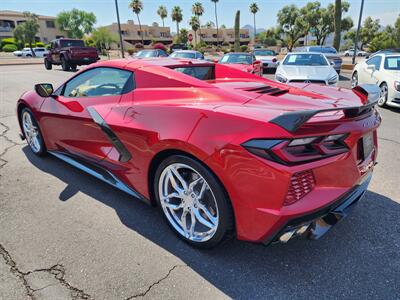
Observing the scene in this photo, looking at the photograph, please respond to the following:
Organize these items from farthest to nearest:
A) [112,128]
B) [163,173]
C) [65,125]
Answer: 1. [65,125]
2. [112,128]
3. [163,173]

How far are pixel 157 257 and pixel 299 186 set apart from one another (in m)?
1.26

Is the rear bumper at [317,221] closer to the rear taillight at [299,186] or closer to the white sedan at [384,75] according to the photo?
the rear taillight at [299,186]

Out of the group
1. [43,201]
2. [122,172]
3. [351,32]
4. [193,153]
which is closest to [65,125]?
[43,201]

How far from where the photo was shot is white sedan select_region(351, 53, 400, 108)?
759cm

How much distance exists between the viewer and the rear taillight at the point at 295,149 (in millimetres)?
1864

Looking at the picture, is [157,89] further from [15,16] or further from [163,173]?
[15,16]

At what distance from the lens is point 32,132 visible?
14.5 ft

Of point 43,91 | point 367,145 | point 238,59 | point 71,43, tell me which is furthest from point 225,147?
point 71,43

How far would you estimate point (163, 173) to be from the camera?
254 cm

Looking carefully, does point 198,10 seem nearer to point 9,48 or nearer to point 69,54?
point 9,48

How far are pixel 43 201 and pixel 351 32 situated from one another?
255 ft

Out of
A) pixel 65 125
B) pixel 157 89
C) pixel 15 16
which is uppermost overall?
pixel 15 16

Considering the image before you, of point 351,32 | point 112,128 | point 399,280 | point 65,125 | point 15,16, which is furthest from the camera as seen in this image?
point 15,16

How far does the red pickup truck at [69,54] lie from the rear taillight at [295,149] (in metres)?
19.4
